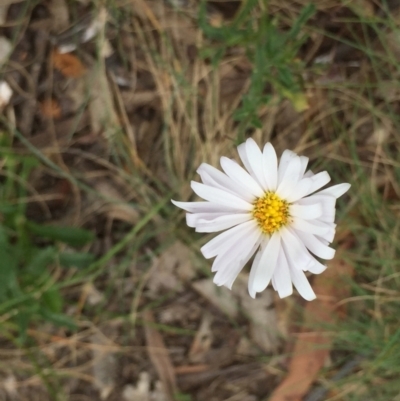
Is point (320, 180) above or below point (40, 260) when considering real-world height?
below

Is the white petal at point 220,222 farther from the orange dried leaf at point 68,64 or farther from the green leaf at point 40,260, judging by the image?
the orange dried leaf at point 68,64

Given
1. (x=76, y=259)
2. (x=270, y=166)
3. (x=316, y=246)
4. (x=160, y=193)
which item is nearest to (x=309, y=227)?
(x=316, y=246)

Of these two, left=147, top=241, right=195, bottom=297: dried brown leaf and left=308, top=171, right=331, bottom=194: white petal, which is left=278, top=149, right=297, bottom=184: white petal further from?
left=147, top=241, right=195, bottom=297: dried brown leaf

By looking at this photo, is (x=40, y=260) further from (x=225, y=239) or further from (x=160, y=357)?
(x=225, y=239)

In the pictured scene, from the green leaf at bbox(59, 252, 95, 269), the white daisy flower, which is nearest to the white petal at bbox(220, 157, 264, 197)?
the white daisy flower

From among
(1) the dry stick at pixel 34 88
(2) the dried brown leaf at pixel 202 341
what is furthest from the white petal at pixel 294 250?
(1) the dry stick at pixel 34 88

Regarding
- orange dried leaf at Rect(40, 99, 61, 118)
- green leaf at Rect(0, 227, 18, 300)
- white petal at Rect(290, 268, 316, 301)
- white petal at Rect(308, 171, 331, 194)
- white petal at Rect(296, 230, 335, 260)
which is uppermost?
orange dried leaf at Rect(40, 99, 61, 118)
